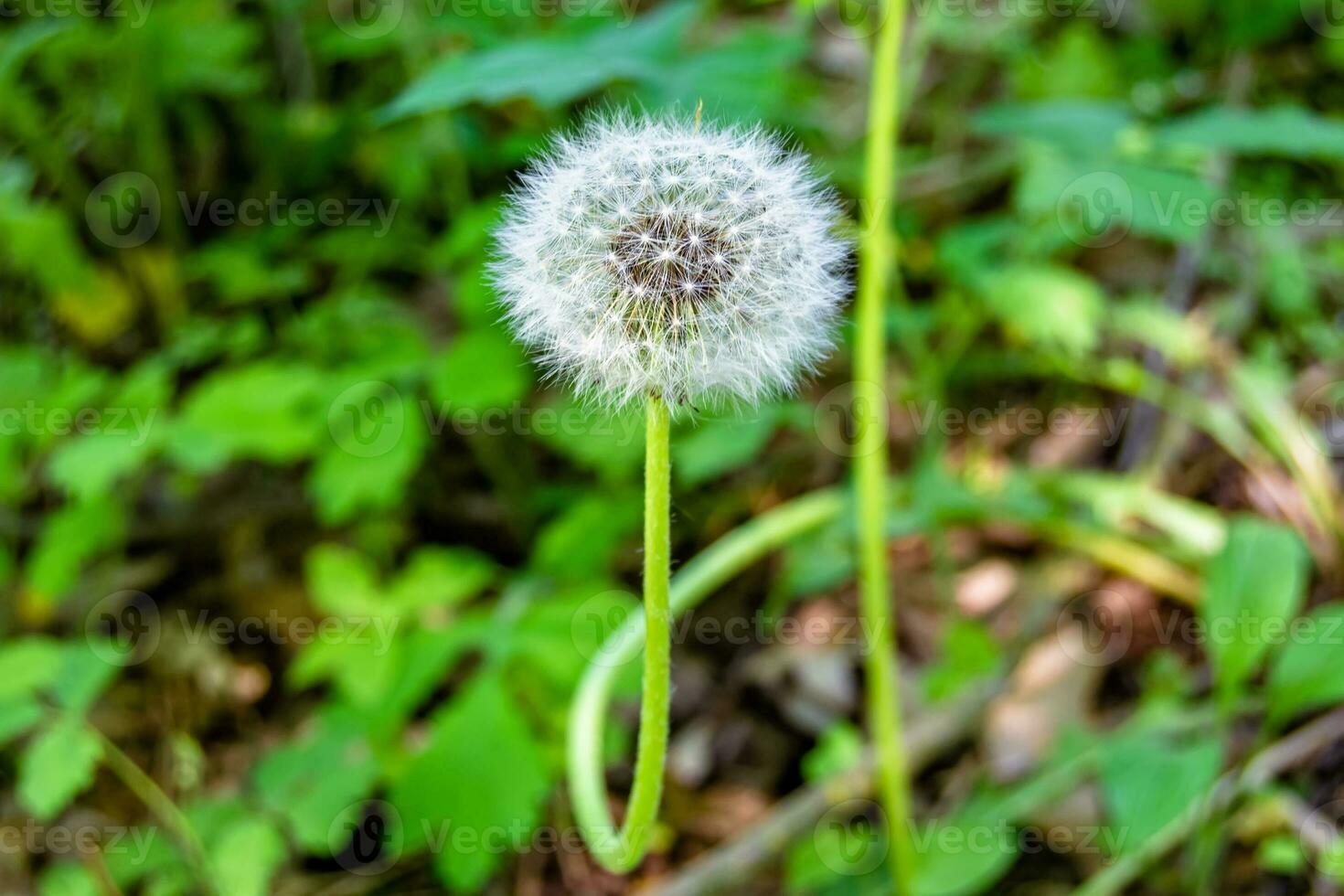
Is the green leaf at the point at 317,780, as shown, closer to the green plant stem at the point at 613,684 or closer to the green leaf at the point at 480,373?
the green plant stem at the point at 613,684

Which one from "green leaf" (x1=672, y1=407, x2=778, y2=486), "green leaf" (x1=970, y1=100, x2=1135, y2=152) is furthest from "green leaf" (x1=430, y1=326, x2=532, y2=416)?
"green leaf" (x1=970, y1=100, x2=1135, y2=152)

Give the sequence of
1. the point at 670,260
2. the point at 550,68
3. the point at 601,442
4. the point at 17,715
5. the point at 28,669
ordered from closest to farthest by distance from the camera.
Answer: the point at 670,260 → the point at 550,68 → the point at 17,715 → the point at 28,669 → the point at 601,442

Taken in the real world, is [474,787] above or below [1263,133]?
below

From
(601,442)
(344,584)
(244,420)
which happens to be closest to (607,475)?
(601,442)

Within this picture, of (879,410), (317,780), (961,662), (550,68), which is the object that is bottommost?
(961,662)

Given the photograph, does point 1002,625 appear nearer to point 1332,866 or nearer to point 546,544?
point 1332,866

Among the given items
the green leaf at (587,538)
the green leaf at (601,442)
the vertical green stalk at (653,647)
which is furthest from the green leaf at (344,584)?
the vertical green stalk at (653,647)

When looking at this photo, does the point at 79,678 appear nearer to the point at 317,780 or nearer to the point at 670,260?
the point at 317,780
